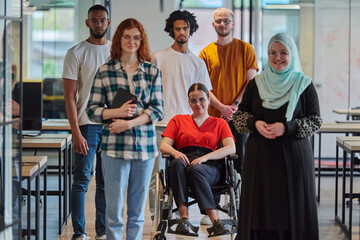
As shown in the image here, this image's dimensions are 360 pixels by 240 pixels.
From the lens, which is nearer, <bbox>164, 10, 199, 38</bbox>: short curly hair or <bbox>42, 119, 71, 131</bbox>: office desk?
<bbox>164, 10, 199, 38</bbox>: short curly hair

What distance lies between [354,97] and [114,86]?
4843mm

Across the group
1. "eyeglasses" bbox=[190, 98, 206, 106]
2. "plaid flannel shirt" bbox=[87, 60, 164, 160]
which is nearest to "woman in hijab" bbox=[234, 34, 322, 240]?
"plaid flannel shirt" bbox=[87, 60, 164, 160]

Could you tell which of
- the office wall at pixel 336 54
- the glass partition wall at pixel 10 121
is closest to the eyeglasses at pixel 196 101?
the glass partition wall at pixel 10 121

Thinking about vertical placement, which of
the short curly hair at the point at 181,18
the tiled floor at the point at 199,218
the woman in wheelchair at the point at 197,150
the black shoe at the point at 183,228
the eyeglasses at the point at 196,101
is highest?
the short curly hair at the point at 181,18

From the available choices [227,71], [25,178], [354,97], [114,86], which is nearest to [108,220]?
[25,178]

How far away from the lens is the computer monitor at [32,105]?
509 centimetres

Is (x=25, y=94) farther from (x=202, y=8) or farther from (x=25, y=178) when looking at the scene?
(x=202, y=8)

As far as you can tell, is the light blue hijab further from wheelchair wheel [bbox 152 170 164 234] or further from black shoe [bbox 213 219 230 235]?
wheelchair wheel [bbox 152 170 164 234]

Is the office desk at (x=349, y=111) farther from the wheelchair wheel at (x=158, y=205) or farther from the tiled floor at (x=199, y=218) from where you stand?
the wheelchair wheel at (x=158, y=205)

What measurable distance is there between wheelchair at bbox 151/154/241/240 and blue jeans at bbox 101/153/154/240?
1.68 ft

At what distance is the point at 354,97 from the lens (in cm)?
755

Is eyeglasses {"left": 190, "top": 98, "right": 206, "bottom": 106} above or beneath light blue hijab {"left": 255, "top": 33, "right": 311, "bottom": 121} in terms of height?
beneath

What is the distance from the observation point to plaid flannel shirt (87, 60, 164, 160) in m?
3.33

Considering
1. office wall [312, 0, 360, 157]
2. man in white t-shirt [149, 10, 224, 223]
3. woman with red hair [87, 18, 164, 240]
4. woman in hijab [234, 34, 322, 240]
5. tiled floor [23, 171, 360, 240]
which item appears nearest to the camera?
woman in hijab [234, 34, 322, 240]
